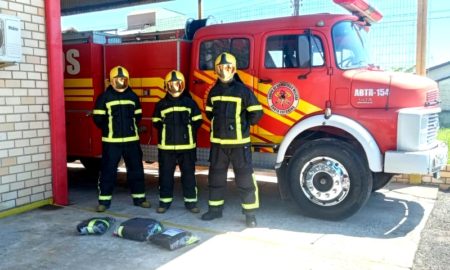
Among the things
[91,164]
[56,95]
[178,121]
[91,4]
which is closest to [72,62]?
[56,95]

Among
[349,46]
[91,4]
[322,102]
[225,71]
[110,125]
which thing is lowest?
[110,125]

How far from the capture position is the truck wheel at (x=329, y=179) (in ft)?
18.6

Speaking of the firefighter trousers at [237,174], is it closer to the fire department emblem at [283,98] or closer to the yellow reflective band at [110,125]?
the fire department emblem at [283,98]

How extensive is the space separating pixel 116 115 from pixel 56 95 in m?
0.88

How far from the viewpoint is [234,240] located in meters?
5.05

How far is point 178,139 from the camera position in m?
6.08

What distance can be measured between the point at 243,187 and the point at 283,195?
77 cm

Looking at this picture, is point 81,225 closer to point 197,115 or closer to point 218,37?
point 197,115

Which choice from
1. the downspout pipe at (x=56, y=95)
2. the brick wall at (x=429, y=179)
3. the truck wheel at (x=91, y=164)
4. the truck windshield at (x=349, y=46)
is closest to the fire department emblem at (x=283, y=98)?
the truck windshield at (x=349, y=46)

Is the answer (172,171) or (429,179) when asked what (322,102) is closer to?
(172,171)

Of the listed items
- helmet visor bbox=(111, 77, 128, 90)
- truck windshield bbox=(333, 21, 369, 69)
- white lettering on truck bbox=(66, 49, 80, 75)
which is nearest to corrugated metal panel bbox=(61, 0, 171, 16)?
white lettering on truck bbox=(66, 49, 80, 75)

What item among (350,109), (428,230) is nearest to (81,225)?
(350,109)

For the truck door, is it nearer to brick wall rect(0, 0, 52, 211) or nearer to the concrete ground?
the concrete ground

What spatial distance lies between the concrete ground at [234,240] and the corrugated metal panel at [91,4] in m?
5.98
